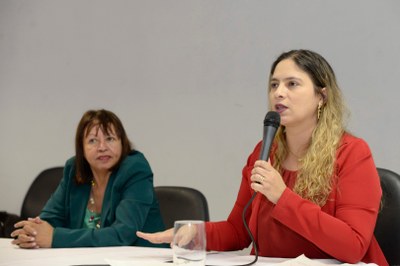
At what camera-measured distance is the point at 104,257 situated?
1877 mm

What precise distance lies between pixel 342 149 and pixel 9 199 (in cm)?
312

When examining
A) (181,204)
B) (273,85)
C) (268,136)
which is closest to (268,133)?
(268,136)

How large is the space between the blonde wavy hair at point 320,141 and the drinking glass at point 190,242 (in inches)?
23.3

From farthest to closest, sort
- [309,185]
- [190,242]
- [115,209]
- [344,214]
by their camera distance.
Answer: [115,209] → [309,185] → [344,214] → [190,242]

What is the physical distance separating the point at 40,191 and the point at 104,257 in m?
2.33

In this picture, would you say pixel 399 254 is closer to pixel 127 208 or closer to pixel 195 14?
pixel 127 208

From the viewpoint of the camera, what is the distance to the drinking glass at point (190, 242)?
1479 mm

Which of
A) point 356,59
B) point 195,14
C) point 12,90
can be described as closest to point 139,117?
point 195,14

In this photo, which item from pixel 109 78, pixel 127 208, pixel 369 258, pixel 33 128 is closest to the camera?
pixel 369 258

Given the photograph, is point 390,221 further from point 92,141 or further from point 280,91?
point 92,141

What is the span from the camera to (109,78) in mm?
3996

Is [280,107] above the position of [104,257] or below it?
above

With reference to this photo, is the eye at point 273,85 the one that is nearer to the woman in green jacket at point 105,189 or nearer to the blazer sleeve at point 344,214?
the blazer sleeve at point 344,214

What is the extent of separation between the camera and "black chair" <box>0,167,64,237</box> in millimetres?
4004
